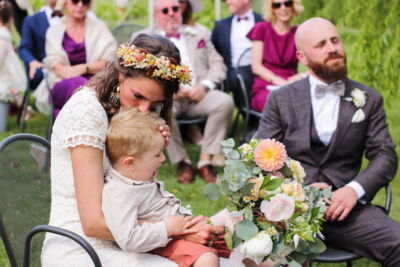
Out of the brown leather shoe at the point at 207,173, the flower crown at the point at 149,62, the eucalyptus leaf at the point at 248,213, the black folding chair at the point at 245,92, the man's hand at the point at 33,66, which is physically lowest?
the brown leather shoe at the point at 207,173

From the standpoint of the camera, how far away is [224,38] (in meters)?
6.50

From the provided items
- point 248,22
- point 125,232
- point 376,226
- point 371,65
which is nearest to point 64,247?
point 125,232

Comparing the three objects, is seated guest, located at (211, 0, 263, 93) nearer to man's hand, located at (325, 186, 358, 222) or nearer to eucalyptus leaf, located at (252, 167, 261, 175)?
man's hand, located at (325, 186, 358, 222)

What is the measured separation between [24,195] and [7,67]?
4.56 meters

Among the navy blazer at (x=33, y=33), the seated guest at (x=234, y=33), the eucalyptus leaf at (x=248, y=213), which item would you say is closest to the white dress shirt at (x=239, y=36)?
the seated guest at (x=234, y=33)

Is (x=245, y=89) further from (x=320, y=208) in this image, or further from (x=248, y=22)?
(x=320, y=208)

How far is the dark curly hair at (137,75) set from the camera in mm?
2592

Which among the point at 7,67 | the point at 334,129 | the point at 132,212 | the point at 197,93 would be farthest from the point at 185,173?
the point at 132,212

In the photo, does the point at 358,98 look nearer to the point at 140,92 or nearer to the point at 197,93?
the point at 140,92

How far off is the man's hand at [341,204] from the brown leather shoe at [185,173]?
2484 mm

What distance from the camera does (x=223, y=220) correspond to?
8.50 ft

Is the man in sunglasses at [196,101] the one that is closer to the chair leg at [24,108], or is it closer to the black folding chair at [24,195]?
the chair leg at [24,108]

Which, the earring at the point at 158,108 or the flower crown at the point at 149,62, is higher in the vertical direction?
the flower crown at the point at 149,62

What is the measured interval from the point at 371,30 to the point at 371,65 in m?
0.32
